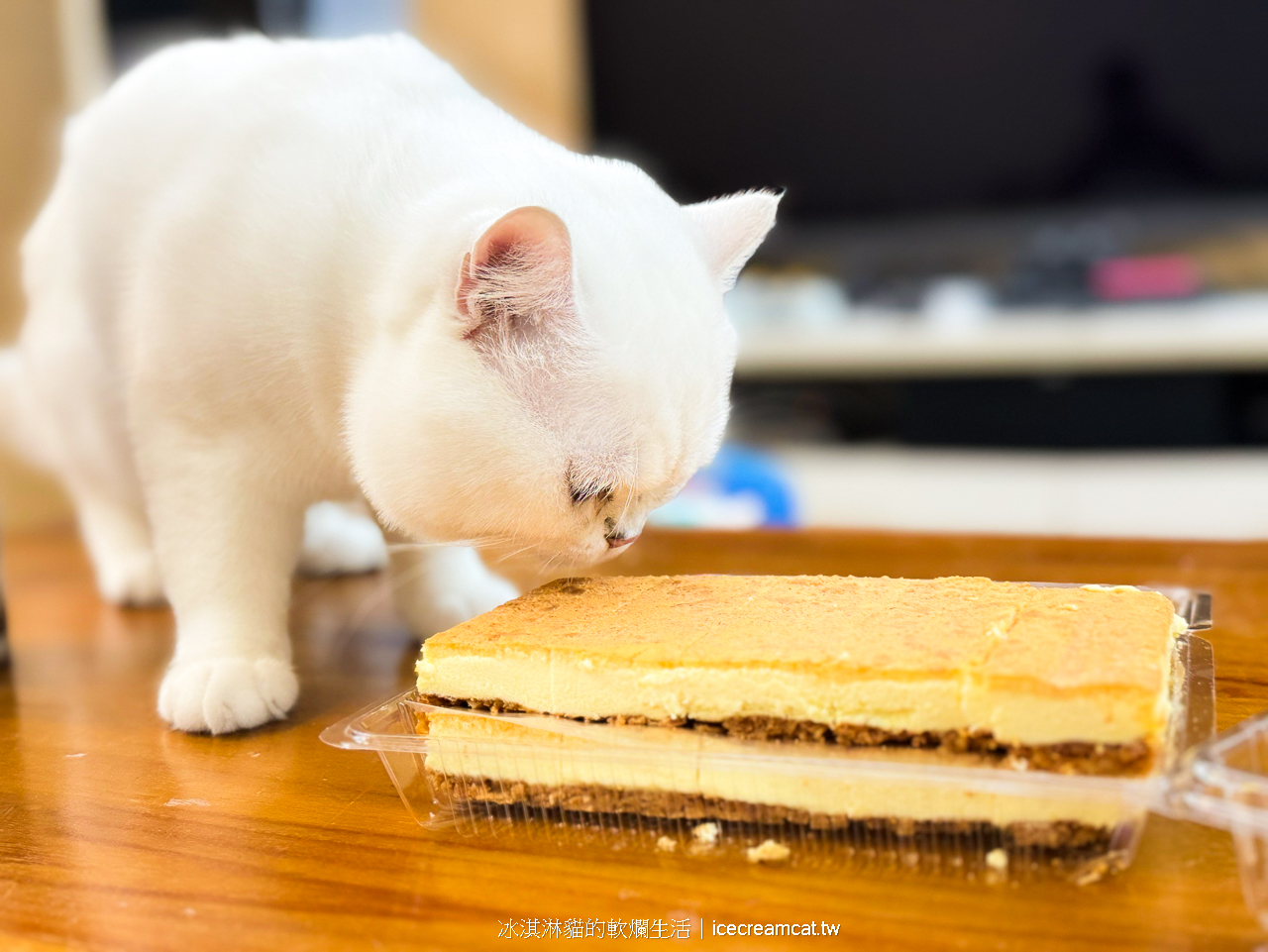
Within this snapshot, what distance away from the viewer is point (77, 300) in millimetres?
964

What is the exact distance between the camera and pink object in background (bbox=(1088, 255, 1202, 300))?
8.89ft

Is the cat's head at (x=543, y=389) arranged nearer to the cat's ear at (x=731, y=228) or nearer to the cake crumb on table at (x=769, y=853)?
the cat's ear at (x=731, y=228)

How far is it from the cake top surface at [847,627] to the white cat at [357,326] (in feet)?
0.21

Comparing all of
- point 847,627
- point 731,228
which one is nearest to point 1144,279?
point 731,228

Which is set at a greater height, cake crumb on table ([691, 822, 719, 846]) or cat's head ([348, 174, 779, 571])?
cat's head ([348, 174, 779, 571])

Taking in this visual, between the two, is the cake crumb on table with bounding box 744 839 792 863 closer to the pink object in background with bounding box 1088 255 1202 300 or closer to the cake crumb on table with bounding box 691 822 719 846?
the cake crumb on table with bounding box 691 822 719 846

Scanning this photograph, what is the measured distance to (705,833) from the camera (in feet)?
1.97

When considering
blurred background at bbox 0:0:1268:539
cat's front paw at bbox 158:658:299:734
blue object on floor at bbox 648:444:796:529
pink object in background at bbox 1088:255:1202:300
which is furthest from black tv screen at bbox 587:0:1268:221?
cat's front paw at bbox 158:658:299:734

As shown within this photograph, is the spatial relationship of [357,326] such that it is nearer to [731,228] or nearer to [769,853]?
[731,228]

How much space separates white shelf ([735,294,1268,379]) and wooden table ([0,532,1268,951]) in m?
1.63

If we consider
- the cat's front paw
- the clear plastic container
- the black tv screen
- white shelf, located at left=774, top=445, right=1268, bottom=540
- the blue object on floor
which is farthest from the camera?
the black tv screen

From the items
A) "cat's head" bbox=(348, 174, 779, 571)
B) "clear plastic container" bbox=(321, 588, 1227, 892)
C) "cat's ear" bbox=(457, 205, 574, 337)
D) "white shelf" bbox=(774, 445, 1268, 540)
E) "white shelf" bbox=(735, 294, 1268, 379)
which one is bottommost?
"white shelf" bbox=(774, 445, 1268, 540)

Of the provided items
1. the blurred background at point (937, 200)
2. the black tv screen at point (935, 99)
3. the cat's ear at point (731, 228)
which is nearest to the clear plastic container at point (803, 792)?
the cat's ear at point (731, 228)

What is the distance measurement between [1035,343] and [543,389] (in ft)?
6.61
